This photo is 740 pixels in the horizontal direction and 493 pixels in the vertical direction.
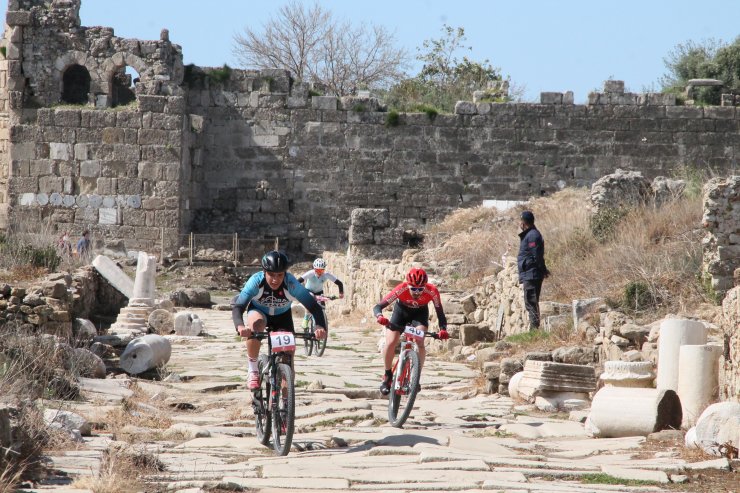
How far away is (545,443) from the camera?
8781 mm

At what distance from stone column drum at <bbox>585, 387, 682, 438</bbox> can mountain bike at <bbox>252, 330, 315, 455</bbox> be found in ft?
7.73

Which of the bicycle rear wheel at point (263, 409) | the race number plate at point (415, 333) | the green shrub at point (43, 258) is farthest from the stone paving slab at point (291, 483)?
the green shrub at point (43, 258)

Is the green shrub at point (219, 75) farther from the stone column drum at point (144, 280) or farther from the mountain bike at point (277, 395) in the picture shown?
the mountain bike at point (277, 395)

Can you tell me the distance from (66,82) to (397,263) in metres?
10.8

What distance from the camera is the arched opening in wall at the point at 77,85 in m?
26.9

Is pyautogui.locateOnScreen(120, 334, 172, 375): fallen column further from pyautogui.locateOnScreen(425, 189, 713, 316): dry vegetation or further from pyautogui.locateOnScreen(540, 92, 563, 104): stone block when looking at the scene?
pyautogui.locateOnScreen(540, 92, 563, 104): stone block

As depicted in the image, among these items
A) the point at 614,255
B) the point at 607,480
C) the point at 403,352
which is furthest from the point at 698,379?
the point at 614,255

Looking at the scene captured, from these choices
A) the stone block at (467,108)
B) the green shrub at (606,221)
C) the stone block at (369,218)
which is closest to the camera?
the green shrub at (606,221)

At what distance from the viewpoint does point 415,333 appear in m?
9.80

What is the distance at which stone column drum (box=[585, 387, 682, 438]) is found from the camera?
8.71 meters

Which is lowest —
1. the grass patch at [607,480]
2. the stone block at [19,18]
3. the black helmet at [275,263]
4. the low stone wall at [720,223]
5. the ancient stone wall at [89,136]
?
the grass patch at [607,480]

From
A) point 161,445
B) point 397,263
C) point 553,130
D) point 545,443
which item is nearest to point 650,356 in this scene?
point 545,443

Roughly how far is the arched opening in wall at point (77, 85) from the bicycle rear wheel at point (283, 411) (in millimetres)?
19873

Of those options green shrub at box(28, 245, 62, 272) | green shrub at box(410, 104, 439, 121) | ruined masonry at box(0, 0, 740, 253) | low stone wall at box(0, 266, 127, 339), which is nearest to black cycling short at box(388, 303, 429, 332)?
low stone wall at box(0, 266, 127, 339)
